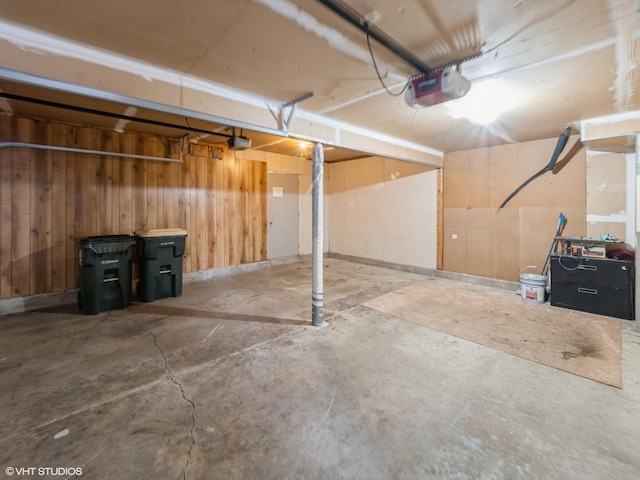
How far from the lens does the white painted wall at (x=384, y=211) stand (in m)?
6.08

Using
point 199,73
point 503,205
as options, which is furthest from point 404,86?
point 503,205

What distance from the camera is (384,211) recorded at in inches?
268

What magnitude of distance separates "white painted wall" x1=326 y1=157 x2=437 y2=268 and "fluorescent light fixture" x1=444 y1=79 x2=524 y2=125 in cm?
248

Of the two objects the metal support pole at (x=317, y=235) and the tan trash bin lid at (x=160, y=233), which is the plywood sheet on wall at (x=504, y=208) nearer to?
the metal support pole at (x=317, y=235)

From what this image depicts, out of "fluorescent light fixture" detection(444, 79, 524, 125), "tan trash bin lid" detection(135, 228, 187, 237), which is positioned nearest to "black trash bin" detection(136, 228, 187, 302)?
"tan trash bin lid" detection(135, 228, 187, 237)

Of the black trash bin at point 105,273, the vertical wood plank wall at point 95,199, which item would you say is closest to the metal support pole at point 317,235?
the black trash bin at point 105,273

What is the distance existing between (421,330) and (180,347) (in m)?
2.50

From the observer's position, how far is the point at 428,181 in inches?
236

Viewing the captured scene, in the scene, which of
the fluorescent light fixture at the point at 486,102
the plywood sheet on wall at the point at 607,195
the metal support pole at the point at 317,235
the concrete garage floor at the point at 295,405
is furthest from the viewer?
the plywood sheet on wall at the point at 607,195

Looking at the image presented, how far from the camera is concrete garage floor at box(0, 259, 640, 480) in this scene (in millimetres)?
1584

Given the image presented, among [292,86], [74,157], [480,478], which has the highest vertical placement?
[292,86]

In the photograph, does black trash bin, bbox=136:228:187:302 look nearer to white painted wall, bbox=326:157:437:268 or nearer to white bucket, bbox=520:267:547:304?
white painted wall, bbox=326:157:437:268

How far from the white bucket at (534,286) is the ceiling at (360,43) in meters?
2.20

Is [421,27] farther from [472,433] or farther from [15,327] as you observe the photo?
[15,327]
